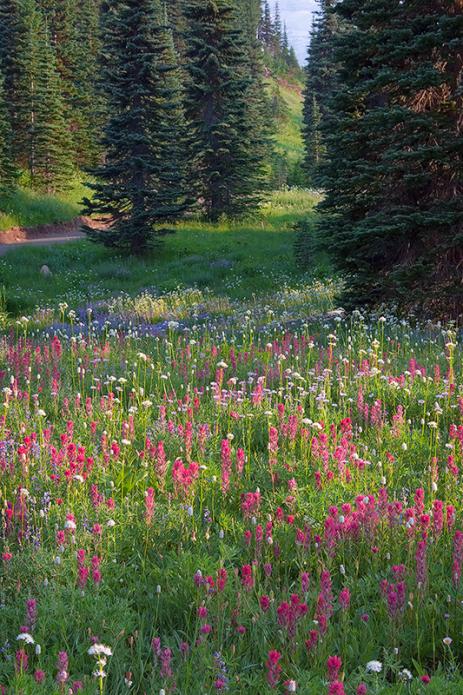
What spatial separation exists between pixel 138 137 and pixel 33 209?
43.3ft

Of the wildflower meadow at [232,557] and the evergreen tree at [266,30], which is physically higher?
the evergreen tree at [266,30]

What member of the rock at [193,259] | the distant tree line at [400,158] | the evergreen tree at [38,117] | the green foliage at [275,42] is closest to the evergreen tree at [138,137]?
the rock at [193,259]

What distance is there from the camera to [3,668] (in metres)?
2.73

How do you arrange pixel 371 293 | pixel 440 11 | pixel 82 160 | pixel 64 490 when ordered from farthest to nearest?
pixel 82 160 → pixel 371 293 → pixel 440 11 → pixel 64 490

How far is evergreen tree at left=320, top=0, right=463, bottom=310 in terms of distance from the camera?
10.4m

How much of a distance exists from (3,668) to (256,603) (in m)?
1.25

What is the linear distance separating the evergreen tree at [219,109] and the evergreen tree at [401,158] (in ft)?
62.9

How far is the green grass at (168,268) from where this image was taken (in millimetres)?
21391

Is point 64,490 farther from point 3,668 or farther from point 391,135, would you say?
point 391,135

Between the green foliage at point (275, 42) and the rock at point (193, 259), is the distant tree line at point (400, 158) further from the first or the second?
the green foliage at point (275, 42)

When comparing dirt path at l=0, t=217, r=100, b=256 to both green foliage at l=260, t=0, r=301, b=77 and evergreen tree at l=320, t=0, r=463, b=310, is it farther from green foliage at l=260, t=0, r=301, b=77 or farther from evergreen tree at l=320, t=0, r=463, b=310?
green foliage at l=260, t=0, r=301, b=77

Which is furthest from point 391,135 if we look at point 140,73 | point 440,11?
point 140,73

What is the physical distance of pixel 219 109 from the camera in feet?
104

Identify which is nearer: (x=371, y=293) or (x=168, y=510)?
(x=168, y=510)
